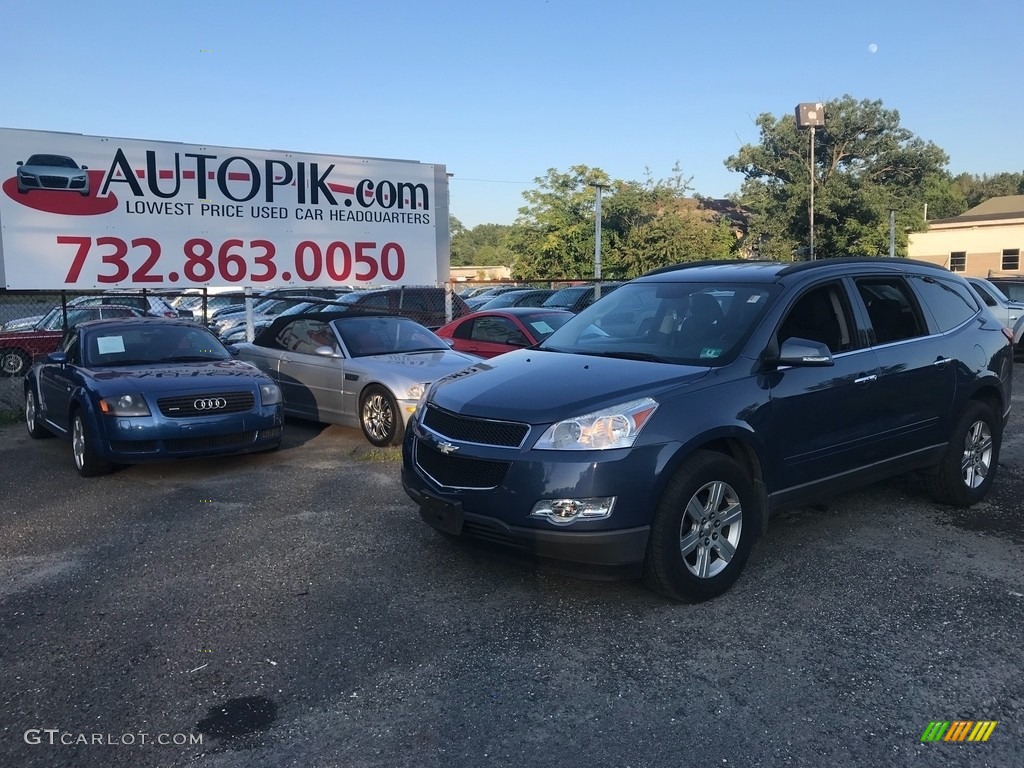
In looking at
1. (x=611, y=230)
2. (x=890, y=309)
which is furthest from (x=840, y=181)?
(x=890, y=309)

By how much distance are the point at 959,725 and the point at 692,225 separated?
35627 mm


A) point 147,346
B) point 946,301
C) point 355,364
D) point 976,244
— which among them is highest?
point 976,244

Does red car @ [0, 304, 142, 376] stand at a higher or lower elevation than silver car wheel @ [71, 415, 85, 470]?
higher

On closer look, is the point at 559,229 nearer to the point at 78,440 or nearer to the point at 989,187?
the point at 78,440

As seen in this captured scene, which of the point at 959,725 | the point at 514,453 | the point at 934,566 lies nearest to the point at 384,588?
the point at 514,453

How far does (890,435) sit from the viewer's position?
5.57 metres

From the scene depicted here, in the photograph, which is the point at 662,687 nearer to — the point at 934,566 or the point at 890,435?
the point at 934,566

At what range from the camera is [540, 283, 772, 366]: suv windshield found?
16.4 feet

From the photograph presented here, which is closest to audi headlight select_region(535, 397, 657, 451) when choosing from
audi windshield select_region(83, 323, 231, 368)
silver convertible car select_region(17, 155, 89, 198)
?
audi windshield select_region(83, 323, 231, 368)

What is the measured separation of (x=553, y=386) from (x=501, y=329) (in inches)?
257

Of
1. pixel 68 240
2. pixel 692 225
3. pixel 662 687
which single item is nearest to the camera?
pixel 662 687

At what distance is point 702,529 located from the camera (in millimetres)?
4496

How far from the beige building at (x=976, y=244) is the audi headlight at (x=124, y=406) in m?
46.7

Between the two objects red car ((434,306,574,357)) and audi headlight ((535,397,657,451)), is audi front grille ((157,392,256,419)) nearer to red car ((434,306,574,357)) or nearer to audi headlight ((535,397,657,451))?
red car ((434,306,574,357))
